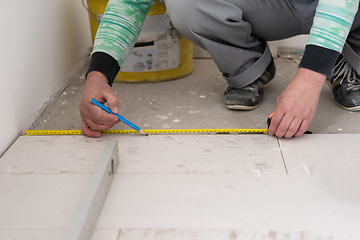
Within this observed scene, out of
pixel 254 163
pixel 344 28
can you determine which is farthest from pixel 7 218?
pixel 344 28

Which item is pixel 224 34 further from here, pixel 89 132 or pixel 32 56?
pixel 32 56

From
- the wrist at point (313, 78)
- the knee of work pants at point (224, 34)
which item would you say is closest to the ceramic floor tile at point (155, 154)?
the wrist at point (313, 78)

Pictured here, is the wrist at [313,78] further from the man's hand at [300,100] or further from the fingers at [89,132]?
the fingers at [89,132]

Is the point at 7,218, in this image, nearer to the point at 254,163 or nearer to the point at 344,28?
the point at 254,163

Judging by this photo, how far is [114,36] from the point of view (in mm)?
1196

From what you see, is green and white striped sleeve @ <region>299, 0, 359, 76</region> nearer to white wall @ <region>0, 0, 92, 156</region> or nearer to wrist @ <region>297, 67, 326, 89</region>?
wrist @ <region>297, 67, 326, 89</region>

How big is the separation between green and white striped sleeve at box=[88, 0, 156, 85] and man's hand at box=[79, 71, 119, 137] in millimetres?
45

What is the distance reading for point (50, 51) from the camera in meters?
1.53

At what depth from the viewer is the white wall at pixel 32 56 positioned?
1126mm

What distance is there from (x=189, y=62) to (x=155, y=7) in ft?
1.26

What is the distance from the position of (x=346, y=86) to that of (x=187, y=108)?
72 cm

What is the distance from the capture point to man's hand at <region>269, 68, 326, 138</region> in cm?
102

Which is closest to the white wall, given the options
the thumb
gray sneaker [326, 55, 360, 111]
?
the thumb

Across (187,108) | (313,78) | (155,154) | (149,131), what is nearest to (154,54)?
(187,108)
